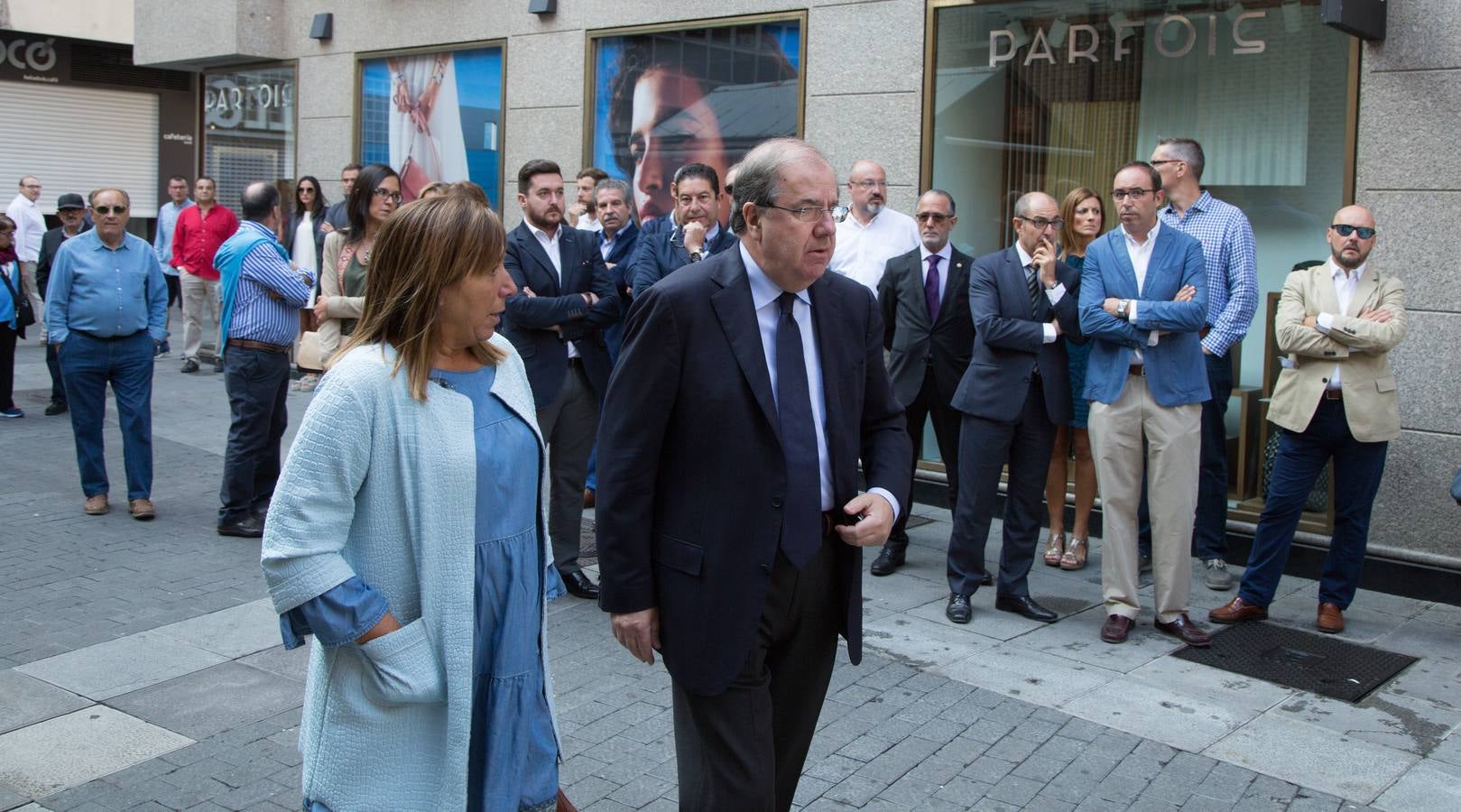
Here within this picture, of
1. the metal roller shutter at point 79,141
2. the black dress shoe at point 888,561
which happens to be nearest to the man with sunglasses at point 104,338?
the black dress shoe at point 888,561

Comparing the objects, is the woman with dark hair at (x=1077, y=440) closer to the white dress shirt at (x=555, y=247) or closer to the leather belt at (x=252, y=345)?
the white dress shirt at (x=555, y=247)

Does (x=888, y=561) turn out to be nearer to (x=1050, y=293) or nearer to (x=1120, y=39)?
(x=1050, y=293)

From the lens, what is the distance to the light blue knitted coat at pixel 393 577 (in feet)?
8.76

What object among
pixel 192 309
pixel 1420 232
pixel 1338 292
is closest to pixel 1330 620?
pixel 1338 292

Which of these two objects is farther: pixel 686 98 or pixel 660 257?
pixel 686 98

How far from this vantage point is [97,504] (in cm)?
834

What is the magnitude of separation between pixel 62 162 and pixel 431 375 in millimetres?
22377

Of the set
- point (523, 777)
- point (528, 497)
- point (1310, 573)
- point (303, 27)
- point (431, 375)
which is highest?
point (303, 27)

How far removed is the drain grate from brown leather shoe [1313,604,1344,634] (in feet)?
0.34

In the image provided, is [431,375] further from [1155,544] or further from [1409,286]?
[1409,286]

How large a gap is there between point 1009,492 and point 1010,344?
29.2 inches

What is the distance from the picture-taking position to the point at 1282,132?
8000 millimetres

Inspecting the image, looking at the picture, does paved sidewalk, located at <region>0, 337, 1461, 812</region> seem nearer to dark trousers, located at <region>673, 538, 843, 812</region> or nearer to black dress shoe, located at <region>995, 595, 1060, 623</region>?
black dress shoe, located at <region>995, 595, 1060, 623</region>

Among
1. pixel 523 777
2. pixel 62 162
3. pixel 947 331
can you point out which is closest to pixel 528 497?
pixel 523 777
